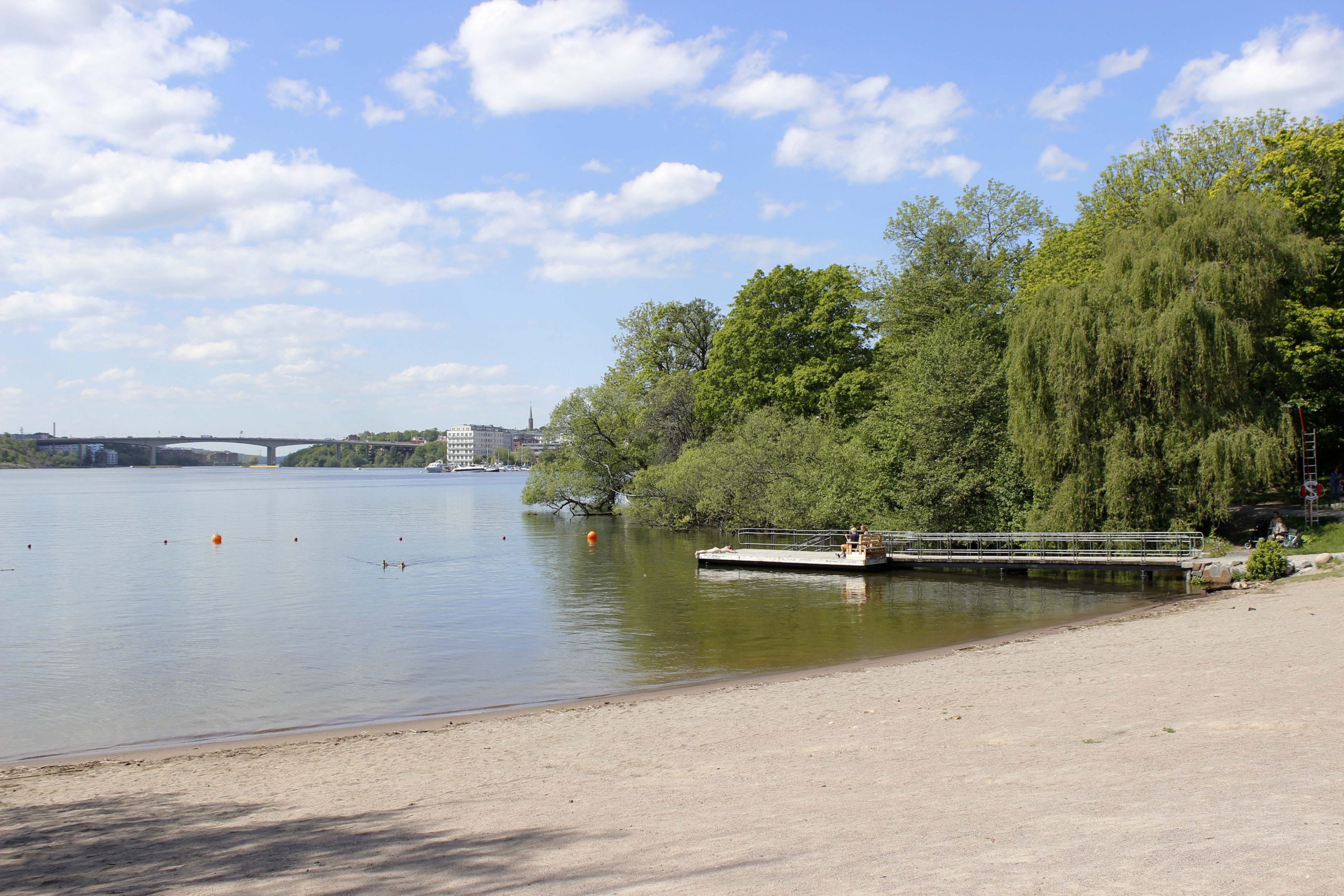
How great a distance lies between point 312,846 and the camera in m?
8.17

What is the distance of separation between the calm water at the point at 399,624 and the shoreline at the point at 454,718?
1.33ft

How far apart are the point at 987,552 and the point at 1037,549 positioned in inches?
72.4

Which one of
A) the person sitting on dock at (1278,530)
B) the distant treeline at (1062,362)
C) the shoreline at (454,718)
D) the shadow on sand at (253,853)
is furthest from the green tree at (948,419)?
the shadow on sand at (253,853)

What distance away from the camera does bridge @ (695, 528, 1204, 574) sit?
2959 centimetres

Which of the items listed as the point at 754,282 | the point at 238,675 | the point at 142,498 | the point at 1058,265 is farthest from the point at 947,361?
the point at 142,498

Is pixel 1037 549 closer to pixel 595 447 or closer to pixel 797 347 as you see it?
→ pixel 797 347

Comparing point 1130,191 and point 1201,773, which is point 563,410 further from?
point 1201,773

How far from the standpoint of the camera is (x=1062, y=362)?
1225 inches

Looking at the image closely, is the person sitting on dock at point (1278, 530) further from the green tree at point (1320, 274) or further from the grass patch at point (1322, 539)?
the green tree at point (1320, 274)

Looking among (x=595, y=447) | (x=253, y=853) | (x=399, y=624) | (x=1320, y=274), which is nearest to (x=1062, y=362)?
(x=1320, y=274)

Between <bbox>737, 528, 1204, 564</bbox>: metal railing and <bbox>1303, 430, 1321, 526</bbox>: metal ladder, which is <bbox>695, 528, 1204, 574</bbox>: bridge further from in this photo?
<bbox>1303, 430, 1321, 526</bbox>: metal ladder

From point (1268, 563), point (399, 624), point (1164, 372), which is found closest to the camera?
point (1268, 563)

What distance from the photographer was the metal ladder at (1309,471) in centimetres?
2953

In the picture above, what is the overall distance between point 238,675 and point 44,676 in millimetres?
4404
